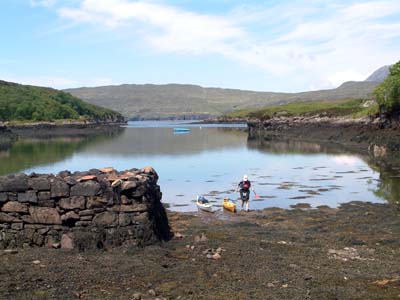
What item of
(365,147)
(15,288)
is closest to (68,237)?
(15,288)

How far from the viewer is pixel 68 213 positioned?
16281 millimetres

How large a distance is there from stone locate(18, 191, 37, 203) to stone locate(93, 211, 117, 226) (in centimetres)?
203

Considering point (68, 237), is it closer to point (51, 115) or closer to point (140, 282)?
point (140, 282)

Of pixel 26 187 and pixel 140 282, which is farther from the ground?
pixel 26 187

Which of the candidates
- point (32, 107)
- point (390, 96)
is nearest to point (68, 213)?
point (390, 96)

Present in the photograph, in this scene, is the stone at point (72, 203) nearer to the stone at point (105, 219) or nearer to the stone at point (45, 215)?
the stone at point (45, 215)

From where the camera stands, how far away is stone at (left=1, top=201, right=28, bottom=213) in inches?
647

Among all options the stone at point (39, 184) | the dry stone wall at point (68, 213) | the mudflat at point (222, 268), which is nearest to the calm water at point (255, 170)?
the mudflat at point (222, 268)

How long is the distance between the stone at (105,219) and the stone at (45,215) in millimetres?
1178

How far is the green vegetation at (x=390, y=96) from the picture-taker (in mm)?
66938

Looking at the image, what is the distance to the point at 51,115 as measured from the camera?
164m

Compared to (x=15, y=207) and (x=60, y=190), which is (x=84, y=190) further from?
(x=15, y=207)

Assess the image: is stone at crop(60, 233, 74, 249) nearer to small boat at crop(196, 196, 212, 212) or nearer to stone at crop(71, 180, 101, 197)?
stone at crop(71, 180, 101, 197)

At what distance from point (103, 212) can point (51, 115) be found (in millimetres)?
154031
